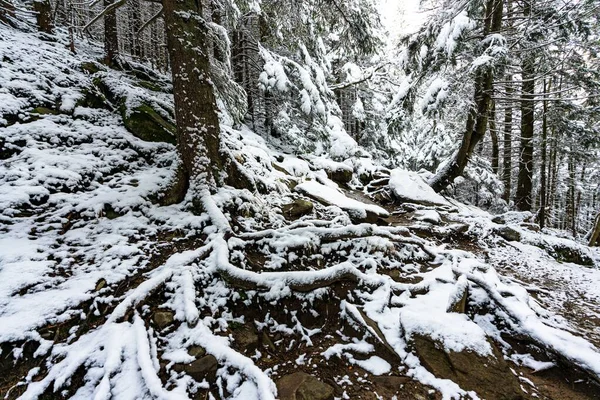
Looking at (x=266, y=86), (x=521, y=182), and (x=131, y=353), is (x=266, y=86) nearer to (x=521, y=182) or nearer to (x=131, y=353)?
(x=131, y=353)

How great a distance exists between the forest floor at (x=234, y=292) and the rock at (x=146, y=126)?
0.06 m

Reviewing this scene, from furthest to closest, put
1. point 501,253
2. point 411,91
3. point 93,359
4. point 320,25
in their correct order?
point 411,91
point 320,25
point 501,253
point 93,359

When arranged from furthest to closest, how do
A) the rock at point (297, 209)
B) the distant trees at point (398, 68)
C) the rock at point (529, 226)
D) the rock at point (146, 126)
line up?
the rock at point (529, 226) < the rock at point (146, 126) < the rock at point (297, 209) < the distant trees at point (398, 68)

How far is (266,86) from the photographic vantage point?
29.9 feet

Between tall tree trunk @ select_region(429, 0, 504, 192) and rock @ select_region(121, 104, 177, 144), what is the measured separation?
757 cm

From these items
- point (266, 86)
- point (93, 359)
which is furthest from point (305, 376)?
point (266, 86)

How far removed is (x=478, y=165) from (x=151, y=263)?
38.7ft

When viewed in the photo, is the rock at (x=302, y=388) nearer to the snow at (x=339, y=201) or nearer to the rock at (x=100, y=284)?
the rock at (x=100, y=284)

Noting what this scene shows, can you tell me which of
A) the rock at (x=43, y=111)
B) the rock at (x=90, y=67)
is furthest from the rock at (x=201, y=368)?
the rock at (x=90, y=67)

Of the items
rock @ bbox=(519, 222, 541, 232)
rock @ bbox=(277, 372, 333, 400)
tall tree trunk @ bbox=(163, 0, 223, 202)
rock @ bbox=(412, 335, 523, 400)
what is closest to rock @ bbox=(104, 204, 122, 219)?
tall tree trunk @ bbox=(163, 0, 223, 202)

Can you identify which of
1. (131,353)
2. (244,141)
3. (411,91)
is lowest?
(131,353)

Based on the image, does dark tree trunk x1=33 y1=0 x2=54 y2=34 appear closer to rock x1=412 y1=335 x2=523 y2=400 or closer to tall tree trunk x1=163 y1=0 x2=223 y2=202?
tall tree trunk x1=163 y1=0 x2=223 y2=202

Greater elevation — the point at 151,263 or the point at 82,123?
the point at 82,123

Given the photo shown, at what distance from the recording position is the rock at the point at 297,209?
5.95 m
